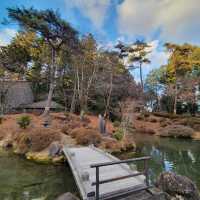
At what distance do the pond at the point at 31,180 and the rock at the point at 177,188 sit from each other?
314cm

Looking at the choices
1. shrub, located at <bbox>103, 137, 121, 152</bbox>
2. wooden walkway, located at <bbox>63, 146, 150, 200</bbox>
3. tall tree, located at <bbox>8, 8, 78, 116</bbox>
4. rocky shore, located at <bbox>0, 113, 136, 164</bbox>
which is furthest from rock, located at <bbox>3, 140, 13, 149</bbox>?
tall tree, located at <bbox>8, 8, 78, 116</bbox>

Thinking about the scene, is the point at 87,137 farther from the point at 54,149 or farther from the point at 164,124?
the point at 164,124

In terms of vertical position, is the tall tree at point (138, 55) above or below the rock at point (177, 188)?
above

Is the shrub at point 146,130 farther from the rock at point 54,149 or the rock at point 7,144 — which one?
the rock at point 7,144

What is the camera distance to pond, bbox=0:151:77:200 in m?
6.45

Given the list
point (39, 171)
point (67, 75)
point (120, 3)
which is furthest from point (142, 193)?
point (67, 75)

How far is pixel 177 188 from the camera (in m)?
5.33

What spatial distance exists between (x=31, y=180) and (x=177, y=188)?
5347mm

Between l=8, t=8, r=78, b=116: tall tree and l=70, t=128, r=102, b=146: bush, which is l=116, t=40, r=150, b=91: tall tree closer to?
l=8, t=8, r=78, b=116: tall tree

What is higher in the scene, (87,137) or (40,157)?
(87,137)

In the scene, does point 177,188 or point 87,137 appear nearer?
point 177,188

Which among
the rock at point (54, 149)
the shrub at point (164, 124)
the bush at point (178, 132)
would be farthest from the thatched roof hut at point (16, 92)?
the bush at point (178, 132)

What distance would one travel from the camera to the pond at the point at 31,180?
6449 millimetres

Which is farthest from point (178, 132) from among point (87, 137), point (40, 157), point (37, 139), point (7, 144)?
point (7, 144)
